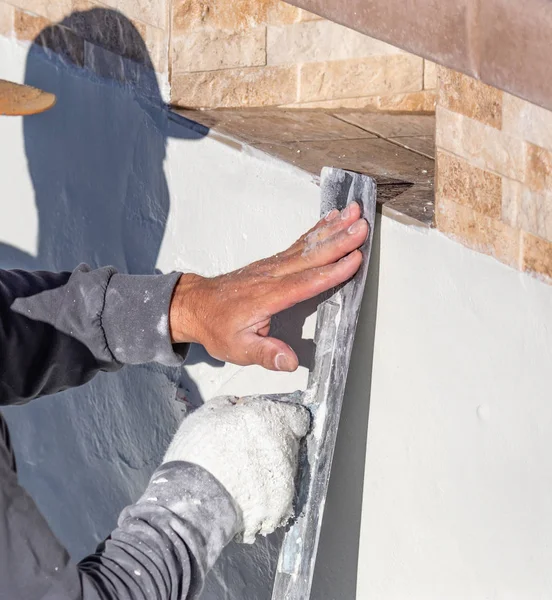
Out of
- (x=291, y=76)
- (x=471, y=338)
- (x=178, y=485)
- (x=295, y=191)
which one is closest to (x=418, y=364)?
(x=471, y=338)

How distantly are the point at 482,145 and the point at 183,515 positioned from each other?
41.6 inches

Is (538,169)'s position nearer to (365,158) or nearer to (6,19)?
(365,158)

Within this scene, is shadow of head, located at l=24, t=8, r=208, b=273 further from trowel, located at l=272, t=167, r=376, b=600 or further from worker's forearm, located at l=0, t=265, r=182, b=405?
trowel, located at l=272, t=167, r=376, b=600

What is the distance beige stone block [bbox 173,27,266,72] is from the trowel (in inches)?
→ 21.9

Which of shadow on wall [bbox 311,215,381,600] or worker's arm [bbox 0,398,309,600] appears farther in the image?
A: shadow on wall [bbox 311,215,381,600]

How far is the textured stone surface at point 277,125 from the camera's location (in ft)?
7.20

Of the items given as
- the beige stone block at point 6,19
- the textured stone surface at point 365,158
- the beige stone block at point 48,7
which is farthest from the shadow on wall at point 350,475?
the beige stone block at point 6,19

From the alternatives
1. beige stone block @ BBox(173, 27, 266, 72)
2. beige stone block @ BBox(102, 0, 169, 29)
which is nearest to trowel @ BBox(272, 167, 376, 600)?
beige stone block @ BBox(173, 27, 266, 72)

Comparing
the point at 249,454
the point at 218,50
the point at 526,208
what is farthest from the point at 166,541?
the point at 218,50

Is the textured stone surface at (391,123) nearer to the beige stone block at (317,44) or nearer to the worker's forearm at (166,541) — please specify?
the beige stone block at (317,44)

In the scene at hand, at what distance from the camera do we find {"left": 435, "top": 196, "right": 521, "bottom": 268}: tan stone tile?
6.42 feet

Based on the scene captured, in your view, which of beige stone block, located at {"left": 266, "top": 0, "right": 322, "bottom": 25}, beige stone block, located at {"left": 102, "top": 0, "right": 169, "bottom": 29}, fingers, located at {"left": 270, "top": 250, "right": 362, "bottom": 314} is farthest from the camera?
beige stone block, located at {"left": 102, "top": 0, "right": 169, "bottom": 29}

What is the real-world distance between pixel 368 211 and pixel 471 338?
14.9 inches

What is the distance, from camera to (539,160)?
194 cm
